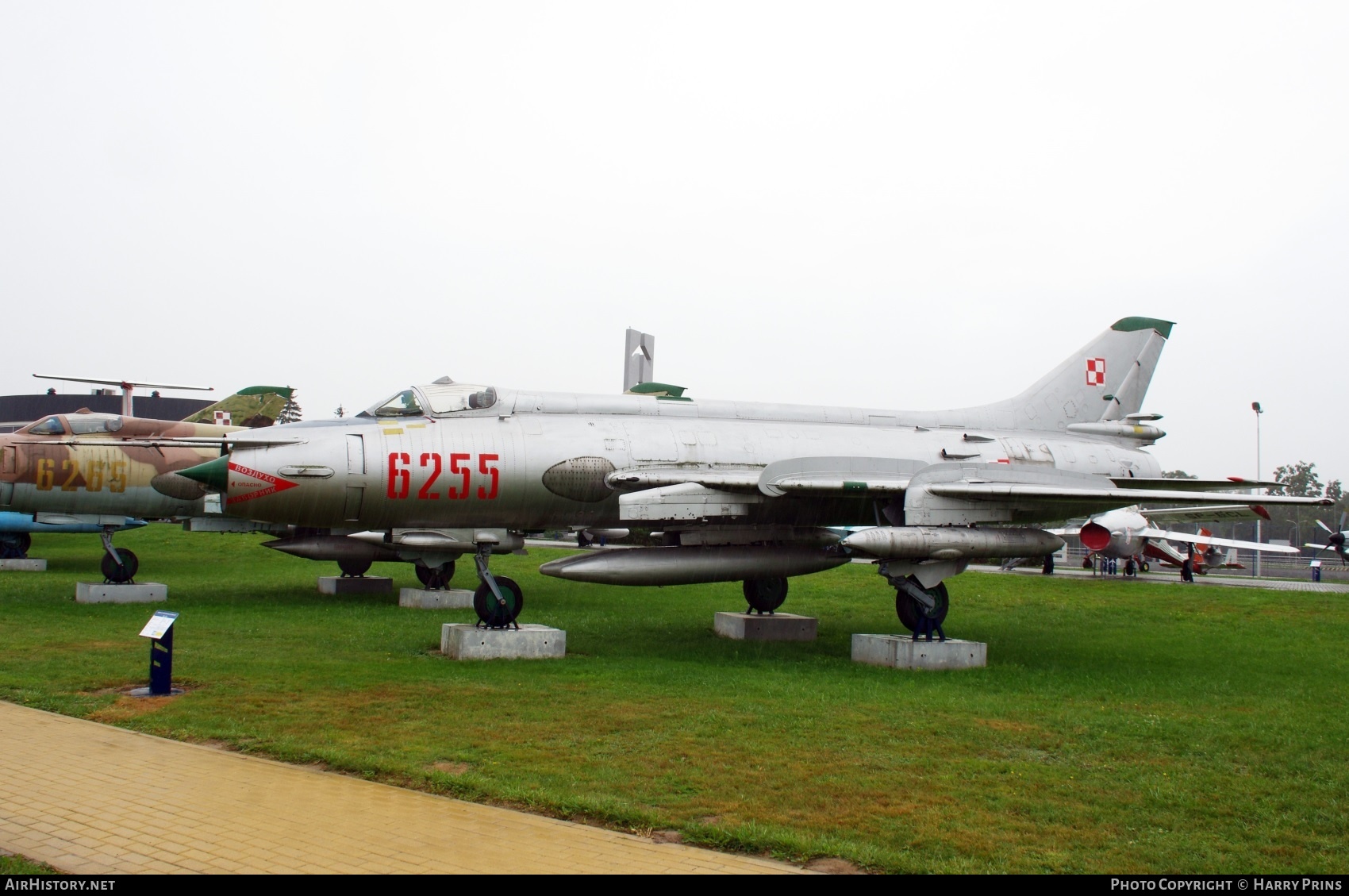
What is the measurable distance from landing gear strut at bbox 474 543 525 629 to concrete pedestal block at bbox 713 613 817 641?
12.4 ft

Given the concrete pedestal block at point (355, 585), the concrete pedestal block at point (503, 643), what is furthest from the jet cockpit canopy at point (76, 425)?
the concrete pedestal block at point (503, 643)

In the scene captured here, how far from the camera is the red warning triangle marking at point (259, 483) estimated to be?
39.6ft

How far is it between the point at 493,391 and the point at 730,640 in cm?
527

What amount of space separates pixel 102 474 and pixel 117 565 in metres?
1.78

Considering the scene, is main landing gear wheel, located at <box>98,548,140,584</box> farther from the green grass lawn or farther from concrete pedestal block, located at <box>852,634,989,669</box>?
concrete pedestal block, located at <box>852,634,989,669</box>

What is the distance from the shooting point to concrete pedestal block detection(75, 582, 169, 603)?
61.9ft

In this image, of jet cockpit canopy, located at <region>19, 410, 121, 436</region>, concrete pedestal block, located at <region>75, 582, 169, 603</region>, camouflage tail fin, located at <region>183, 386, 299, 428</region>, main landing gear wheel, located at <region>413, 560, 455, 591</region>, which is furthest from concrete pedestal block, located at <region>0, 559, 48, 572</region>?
main landing gear wheel, located at <region>413, 560, 455, 591</region>

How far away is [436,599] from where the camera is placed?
19.4 metres

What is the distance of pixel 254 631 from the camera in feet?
49.5

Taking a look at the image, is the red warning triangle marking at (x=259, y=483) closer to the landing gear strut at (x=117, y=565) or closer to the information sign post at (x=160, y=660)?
the information sign post at (x=160, y=660)

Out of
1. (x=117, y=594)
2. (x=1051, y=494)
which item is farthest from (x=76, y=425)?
(x=1051, y=494)

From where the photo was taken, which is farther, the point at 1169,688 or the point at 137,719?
the point at 1169,688
